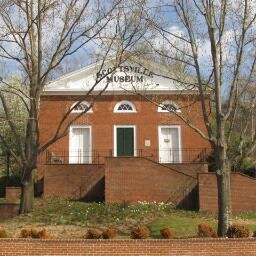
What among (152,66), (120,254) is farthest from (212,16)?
(120,254)

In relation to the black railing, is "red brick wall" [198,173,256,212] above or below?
below

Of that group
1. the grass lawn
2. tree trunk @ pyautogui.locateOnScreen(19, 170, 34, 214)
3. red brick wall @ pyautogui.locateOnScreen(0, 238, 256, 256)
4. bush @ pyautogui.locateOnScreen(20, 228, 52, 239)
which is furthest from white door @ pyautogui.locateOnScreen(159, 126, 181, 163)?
red brick wall @ pyautogui.locateOnScreen(0, 238, 256, 256)

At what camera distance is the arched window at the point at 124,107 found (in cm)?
3106

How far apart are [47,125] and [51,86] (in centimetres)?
221

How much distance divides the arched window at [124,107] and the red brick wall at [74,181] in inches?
205

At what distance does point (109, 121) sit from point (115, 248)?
17.0 metres

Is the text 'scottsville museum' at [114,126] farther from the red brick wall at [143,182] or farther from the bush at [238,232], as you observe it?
the bush at [238,232]

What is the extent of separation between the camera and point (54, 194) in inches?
1037

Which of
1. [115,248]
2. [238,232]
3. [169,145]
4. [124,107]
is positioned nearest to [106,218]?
[238,232]

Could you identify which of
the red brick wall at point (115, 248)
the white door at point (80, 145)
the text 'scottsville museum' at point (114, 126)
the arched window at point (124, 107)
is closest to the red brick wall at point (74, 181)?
the text 'scottsville museum' at point (114, 126)

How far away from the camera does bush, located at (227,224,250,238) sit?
15492 millimetres

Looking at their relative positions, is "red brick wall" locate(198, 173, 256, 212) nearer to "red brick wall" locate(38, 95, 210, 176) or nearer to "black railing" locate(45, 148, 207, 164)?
"black railing" locate(45, 148, 207, 164)

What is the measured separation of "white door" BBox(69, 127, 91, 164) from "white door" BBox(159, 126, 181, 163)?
403 centimetres

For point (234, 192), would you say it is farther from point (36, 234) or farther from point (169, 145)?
point (36, 234)
